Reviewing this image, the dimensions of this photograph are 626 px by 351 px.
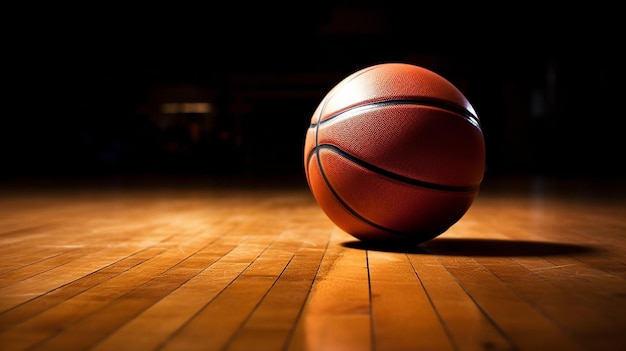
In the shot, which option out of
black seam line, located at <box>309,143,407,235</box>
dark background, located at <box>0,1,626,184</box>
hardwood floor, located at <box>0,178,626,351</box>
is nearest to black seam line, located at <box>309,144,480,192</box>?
black seam line, located at <box>309,143,407,235</box>

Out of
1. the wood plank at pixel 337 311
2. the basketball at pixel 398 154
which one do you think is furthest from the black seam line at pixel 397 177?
the wood plank at pixel 337 311

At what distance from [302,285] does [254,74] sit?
1345 cm

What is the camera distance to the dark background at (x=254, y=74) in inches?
537

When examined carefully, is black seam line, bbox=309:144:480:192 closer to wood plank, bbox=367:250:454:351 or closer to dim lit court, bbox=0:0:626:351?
dim lit court, bbox=0:0:626:351

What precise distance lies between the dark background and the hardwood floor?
8934 millimetres

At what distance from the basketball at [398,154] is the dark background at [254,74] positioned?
9.75m

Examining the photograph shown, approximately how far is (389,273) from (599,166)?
14.1 meters

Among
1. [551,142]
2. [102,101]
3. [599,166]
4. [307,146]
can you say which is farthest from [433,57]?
[307,146]

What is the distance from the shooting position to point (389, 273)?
9.25 feet

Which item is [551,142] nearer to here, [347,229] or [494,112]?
[494,112]

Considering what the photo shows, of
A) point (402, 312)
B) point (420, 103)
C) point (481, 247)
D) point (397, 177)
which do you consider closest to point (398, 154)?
point (397, 177)

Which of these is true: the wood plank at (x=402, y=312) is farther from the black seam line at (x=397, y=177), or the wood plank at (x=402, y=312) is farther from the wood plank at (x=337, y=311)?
the black seam line at (x=397, y=177)

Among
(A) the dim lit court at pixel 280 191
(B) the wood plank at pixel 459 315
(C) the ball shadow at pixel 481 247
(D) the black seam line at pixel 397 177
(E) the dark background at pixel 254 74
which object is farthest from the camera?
(E) the dark background at pixel 254 74

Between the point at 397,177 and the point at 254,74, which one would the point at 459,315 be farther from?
the point at 254,74
